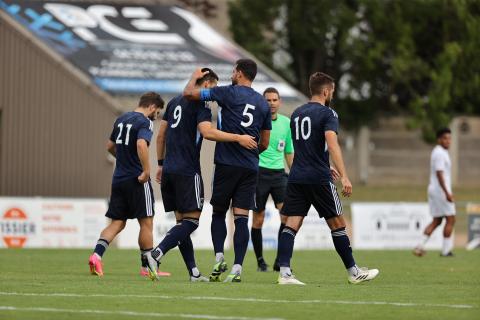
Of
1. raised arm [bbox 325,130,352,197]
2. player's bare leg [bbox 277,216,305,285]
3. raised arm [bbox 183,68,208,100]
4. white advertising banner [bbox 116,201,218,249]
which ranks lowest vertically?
white advertising banner [bbox 116,201,218,249]

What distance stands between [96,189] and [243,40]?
54.7ft

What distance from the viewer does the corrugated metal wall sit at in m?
30.5

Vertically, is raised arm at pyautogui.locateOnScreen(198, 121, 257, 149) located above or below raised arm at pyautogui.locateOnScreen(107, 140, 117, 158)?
above

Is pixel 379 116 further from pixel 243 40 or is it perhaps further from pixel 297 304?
pixel 297 304

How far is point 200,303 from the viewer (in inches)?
394

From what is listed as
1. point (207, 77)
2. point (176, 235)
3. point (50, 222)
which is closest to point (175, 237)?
point (176, 235)

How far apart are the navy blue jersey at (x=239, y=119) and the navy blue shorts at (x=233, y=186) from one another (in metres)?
0.07

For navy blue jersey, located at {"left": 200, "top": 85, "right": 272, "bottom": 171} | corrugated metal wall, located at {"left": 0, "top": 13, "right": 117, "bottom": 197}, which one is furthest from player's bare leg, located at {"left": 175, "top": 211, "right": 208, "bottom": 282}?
corrugated metal wall, located at {"left": 0, "top": 13, "right": 117, "bottom": 197}

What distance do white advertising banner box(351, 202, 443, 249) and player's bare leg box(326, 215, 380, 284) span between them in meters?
13.4

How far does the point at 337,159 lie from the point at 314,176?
479 millimetres

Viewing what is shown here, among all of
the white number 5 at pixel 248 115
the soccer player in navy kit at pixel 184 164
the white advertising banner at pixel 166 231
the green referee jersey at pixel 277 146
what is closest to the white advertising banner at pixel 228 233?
the white advertising banner at pixel 166 231

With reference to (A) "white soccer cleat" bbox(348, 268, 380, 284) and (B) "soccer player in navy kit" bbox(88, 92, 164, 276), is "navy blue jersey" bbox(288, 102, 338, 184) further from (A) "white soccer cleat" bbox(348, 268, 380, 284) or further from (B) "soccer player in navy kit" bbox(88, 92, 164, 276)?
(B) "soccer player in navy kit" bbox(88, 92, 164, 276)

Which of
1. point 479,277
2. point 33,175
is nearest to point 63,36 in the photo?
point 33,175

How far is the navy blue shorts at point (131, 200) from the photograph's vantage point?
1415cm
